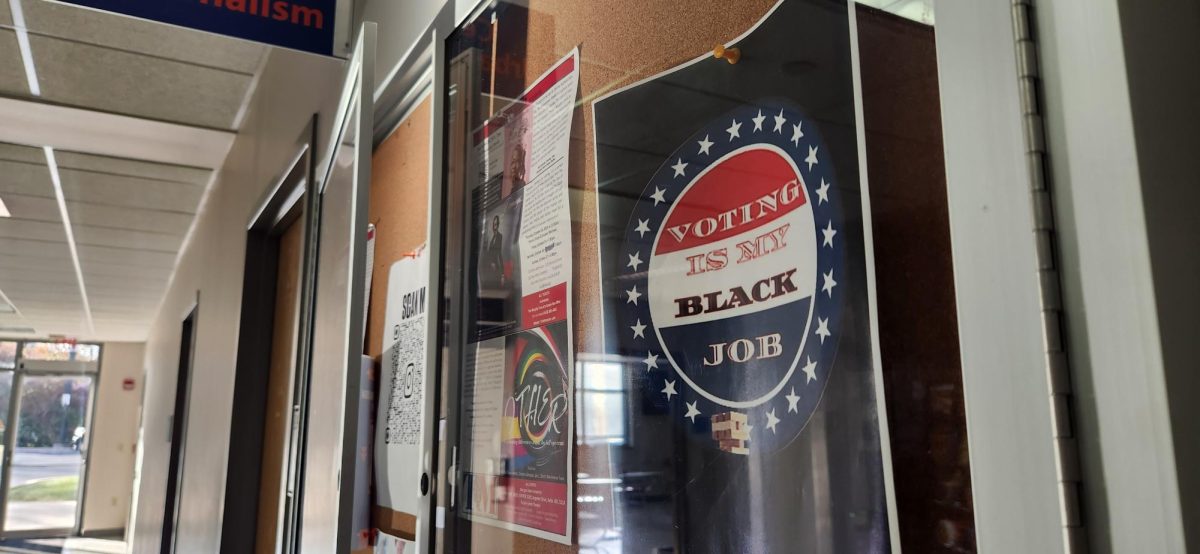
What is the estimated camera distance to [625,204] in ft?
3.41

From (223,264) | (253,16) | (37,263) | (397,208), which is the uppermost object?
(37,263)

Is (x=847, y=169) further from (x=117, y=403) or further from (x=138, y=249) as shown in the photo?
(x=117, y=403)

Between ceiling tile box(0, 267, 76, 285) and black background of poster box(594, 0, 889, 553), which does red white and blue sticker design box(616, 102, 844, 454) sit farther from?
ceiling tile box(0, 267, 76, 285)

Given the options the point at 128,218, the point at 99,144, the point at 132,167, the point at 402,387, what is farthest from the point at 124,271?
the point at 402,387

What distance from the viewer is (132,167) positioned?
509 centimetres

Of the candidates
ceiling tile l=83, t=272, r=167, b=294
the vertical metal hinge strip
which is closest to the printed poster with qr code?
the vertical metal hinge strip

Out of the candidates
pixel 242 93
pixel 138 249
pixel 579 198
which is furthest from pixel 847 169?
pixel 138 249

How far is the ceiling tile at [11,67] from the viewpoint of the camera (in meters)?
3.55

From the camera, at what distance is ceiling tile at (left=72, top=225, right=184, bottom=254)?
6.26 m

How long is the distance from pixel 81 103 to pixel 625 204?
4365 mm

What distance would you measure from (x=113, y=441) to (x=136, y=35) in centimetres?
700

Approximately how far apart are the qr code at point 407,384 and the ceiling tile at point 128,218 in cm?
493

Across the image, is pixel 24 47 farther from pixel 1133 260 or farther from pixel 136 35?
pixel 1133 260

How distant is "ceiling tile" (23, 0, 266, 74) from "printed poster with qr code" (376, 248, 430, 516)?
1900 mm
